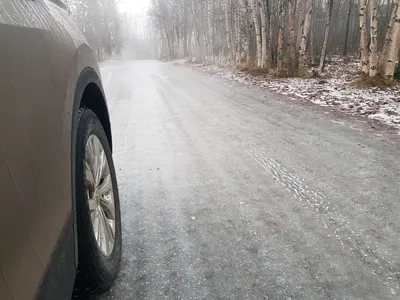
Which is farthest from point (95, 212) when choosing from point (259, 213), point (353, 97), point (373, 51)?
point (373, 51)

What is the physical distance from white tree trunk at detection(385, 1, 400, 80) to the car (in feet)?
33.0

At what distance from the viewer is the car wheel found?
1.58m

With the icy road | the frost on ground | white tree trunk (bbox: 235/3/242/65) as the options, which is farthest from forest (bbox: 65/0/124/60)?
the icy road

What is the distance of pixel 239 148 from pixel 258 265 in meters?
2.55

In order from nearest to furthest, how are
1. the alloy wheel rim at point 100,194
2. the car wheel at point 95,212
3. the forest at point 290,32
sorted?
the car wheel at point 95,212
the alloy wheel rim at point 100,194
the forest at point 290,32

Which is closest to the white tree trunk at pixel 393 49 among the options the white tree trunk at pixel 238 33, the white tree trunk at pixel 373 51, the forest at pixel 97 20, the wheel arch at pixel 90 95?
the white tree trunk at pixel 373 51

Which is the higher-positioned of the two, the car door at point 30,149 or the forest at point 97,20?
the forest at point 97,20

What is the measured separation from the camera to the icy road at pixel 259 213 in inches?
78.7

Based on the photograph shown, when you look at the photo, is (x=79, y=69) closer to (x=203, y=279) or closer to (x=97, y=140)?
(x=97, y=140)

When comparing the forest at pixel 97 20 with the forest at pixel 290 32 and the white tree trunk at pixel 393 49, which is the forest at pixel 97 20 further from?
the white tree trunk at pixel 393 49

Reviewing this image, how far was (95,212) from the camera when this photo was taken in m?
1.89

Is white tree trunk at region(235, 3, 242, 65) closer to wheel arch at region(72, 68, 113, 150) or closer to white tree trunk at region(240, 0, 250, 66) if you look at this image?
white tree trunk at region(240, 0, 250, 66)

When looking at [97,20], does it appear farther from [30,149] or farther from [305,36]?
[30,149]

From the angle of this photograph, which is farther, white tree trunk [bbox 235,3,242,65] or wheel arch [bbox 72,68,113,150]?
white tree trunk [bbox 235,3,242,65]
